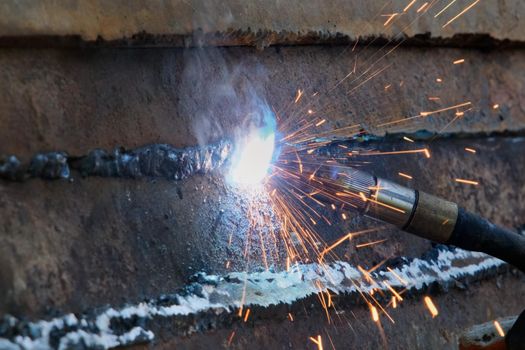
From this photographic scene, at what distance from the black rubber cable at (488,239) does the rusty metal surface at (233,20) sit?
1.94ft

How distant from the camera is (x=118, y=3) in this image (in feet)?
5.26

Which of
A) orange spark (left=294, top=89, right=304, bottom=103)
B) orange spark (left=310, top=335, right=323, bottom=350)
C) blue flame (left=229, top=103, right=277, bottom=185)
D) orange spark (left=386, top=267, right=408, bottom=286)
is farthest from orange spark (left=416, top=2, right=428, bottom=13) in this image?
orange spark (left=310, top=335, right=323, bottom=350)

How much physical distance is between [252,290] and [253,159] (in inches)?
12.6

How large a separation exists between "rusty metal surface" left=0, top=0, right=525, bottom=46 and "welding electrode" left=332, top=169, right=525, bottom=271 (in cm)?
41

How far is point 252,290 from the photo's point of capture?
169 cm

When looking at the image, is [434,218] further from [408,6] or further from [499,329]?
[408,6]

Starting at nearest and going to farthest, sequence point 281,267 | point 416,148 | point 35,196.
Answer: point 35,196 → point 281,267 → point 416,148

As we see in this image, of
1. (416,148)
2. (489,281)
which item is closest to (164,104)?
(416,148)

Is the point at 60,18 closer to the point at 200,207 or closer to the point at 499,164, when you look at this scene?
the point at 200,207

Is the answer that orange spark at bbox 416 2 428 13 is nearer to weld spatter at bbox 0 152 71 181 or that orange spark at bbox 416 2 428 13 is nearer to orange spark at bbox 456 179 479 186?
orange spark at bbox 456 179 479 186

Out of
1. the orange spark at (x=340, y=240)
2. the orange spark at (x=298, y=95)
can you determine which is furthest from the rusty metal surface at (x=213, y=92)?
the orange spark at (x=340, y=240)

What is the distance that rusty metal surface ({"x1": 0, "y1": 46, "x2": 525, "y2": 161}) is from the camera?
1536 millimetres

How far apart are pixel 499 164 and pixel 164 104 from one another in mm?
1135

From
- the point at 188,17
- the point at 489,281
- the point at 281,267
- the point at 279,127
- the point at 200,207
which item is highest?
the point at 188,17
